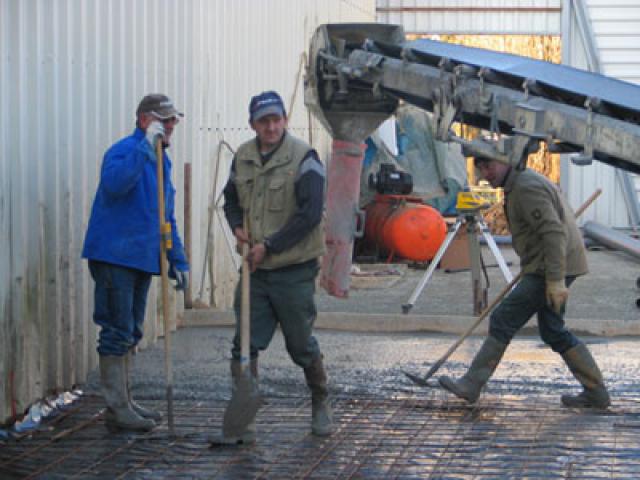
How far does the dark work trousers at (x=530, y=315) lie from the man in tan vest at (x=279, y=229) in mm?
1383

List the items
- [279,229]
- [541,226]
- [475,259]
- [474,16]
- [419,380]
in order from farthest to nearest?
1. [474,16]
2. [475,259]
3. [419,380]
4. [541,226]
5. [279,229]

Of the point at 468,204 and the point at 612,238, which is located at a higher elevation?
the point at 468,204

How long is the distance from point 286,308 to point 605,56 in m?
16.1

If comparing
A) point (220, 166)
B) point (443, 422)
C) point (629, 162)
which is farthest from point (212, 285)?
point (629, 162)

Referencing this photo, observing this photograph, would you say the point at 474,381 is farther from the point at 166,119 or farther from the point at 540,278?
the point at 166,119

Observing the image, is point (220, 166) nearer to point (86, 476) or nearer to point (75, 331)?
point (75, 331)

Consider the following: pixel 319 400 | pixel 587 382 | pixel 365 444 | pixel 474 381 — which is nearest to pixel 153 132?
pixel 319 400

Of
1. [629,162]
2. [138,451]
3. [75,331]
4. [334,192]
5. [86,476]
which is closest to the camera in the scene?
[629,162]

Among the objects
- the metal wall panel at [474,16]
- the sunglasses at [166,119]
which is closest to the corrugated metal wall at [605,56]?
the metal wall panel at [474,16]

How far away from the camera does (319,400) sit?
746 centimetres

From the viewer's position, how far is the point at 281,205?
7277 mm

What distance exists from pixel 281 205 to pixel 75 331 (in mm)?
2059

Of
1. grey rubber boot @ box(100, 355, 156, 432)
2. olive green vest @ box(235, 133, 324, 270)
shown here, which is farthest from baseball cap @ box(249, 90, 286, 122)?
grey rubber boot @ box(100, 355, 156, 432)

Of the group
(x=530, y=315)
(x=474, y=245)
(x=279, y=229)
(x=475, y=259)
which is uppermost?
(x=279, y=229)
